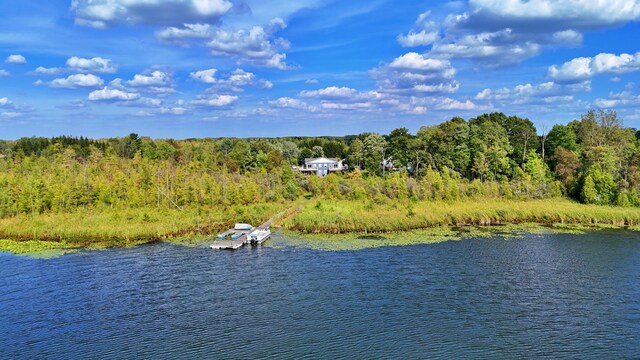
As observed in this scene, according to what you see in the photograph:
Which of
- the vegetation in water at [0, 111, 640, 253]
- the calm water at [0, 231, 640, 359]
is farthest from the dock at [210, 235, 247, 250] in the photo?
the vegetation in water at [0, 111, 640, 253]

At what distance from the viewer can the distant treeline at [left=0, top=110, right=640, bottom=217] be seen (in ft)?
203

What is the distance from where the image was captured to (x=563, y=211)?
5850 cm

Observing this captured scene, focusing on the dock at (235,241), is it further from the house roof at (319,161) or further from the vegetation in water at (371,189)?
the house roof at (319,161)

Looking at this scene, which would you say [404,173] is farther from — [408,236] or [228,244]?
[228,244]

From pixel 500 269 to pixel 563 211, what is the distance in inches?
1039

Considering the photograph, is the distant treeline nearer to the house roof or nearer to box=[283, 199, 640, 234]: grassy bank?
box=[283, 199, 640, 234]: grassy bank

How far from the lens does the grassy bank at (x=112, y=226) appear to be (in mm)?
48188

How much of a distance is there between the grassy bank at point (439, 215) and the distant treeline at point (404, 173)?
16.5 ft

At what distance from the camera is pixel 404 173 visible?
7850 centimetres

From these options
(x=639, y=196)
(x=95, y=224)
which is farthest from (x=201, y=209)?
(x=639, y=196)

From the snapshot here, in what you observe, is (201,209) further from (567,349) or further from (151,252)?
(567,349)

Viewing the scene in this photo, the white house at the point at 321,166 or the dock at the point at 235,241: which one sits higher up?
the white house at the point at 321,166

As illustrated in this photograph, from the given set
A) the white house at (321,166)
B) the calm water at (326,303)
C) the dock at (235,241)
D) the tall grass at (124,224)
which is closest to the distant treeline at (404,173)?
the tall grass at (124,224)

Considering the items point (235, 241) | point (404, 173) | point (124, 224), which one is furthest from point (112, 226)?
point (404, 173)
